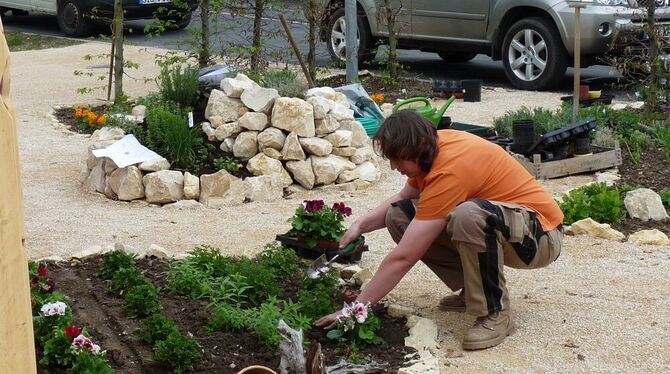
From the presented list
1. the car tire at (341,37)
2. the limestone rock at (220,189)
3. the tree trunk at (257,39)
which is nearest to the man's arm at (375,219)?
the limestone rock at (220,189)

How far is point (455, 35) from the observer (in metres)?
12.9

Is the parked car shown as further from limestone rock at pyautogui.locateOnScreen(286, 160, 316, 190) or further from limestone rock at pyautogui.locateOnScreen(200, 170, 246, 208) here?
limestone rock at pyautogui.locateOnScreen(200, 170, 246, 208)

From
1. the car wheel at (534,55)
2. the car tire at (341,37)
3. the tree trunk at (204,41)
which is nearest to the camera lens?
the tree trunk at (204,41)

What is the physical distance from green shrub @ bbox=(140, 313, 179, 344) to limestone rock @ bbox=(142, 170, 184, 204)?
123 inches

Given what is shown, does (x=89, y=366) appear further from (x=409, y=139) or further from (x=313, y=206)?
(x=313, y=206)

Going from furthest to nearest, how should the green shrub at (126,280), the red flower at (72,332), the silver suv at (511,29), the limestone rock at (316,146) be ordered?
the silver suv at (511,29), the limestone rock at (316,146), the green shrub at (126,280), the red flower at (72,332)

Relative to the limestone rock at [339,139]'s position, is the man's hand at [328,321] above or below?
below

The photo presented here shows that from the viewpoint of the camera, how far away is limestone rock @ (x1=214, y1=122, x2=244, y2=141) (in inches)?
329

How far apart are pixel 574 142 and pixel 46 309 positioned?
4.99m

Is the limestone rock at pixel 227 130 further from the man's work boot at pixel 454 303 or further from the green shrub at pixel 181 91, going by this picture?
the man's work boot at pixel 454 303

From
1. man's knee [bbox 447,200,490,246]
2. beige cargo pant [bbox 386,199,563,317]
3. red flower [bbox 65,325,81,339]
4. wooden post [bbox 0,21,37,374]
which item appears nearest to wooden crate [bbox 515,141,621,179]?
beige cargo pant [bbox 386,199,563,317]

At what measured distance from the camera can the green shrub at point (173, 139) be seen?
814 centimetres

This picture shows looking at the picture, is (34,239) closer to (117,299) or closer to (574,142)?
(117,299)

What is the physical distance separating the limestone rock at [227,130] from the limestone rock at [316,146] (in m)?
0.51
